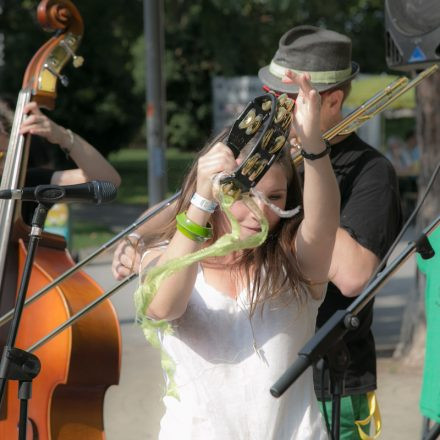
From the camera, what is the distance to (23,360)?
7.07 ft

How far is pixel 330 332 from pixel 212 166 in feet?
1.23

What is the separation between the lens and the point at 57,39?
325 cm

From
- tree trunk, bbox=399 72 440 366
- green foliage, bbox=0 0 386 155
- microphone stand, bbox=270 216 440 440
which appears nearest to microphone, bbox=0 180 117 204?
green foliage, bbox=0 0 386 155

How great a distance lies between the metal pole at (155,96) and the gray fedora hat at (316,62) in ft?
12.1

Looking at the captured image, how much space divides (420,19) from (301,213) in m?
1.13

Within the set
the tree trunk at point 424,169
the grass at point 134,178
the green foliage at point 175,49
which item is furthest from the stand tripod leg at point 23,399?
the grass at point 134,178

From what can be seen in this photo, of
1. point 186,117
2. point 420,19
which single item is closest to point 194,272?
point 420,19

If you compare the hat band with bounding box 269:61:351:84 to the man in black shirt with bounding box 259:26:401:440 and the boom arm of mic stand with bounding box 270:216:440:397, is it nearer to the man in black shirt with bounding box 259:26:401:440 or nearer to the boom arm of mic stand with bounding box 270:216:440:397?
the man in black shirt with bounding box 259:26:401:440

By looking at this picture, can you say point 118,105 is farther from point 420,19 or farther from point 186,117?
point 420,19

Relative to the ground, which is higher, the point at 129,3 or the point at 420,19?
the point at 420,19

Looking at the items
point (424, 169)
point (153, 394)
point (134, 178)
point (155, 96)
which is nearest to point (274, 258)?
point (153, 394)

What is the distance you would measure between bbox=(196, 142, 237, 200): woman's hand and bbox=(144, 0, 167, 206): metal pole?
4.61 m

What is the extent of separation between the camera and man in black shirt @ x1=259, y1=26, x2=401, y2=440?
2264mm

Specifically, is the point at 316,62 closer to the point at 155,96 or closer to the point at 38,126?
the point at 38,126
